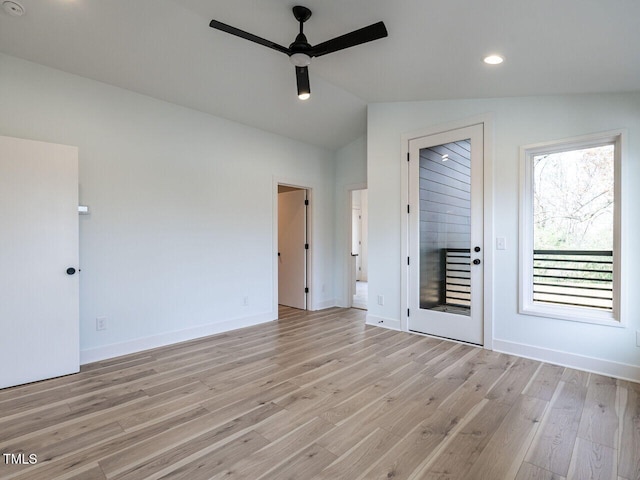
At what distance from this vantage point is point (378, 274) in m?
4.46

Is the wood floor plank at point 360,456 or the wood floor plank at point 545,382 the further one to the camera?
the wood floor plank at point 545,382

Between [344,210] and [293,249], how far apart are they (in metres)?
1.11

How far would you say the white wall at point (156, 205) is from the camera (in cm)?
308

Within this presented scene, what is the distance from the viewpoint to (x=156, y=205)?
364cm

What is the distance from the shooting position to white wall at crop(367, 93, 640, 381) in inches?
109

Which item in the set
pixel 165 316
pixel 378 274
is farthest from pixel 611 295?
pixel 165 316

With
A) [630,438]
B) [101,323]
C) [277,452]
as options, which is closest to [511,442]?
[630,438]

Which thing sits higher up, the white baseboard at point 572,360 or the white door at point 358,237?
the white door at point 358,237

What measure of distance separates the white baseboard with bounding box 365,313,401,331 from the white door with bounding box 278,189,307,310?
136 centimetres

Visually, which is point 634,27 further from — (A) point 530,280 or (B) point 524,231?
(A) point 530,280

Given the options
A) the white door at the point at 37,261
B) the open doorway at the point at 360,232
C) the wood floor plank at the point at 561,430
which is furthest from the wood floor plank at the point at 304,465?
the open doorway at the point at 360,232

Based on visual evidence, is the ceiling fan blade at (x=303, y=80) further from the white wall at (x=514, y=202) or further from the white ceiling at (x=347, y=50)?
the white wall at (x=514, y=202)

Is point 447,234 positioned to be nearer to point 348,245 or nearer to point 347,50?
point 348,245

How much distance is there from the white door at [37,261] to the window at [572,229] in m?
4.25
